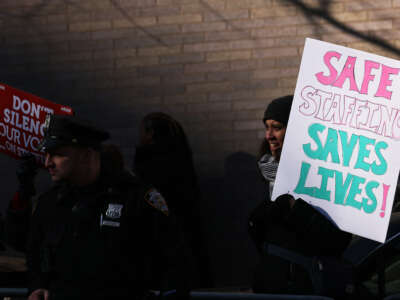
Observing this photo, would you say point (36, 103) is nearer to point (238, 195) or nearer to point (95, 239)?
point (95, 239)

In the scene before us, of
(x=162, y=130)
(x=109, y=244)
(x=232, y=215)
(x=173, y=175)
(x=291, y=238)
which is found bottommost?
(x=232, y=215)

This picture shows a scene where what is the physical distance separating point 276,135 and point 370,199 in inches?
21.5

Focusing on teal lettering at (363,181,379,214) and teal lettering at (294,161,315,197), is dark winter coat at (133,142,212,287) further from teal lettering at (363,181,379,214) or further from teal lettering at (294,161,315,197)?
teal lettering at (363,181,379,214)

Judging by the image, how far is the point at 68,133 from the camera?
3164mm

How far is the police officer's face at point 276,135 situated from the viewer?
358 centimetres

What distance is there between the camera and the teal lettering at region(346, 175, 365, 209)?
3369 mm

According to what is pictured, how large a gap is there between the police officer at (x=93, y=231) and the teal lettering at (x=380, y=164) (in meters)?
1.00

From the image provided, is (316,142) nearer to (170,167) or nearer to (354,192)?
(354,192)

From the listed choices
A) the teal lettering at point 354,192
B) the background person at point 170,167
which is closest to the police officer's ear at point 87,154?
the teal lettering at point 354,192

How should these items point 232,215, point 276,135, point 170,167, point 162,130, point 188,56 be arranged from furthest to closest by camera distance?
point 188,56 → point 232,215 → point 162,130 → point 170,167 → point 276,135

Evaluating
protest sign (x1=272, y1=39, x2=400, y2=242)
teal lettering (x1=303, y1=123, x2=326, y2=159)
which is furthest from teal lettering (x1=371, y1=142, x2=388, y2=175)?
teal lettering (x1=303, y1=123, x2=326, y2=159)

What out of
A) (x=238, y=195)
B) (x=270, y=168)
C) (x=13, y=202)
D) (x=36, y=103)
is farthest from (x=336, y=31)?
(x=13, y=202)

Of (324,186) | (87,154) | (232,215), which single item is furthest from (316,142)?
(232,215)

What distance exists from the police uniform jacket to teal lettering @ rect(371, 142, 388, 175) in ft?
3.25
